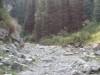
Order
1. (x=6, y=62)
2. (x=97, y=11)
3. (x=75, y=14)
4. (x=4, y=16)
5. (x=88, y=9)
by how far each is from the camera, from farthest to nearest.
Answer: (x=88, y=9)
(x=75, y=14)
(x=97, y=11)
(x=4, y=16)
(x=6, y=62)

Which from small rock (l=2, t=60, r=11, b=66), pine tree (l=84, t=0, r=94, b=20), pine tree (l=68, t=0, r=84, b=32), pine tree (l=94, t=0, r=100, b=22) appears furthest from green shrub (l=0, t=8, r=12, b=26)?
pine tree (l=84, t=0, r=94, b=20)

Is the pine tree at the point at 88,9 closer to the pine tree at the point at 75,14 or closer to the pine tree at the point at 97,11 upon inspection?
the pine tree at the point at 75,14

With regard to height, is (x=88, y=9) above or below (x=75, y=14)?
above

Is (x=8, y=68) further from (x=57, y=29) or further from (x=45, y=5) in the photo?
(x=45, y=5)

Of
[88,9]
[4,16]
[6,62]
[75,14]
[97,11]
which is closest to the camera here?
[6,62]

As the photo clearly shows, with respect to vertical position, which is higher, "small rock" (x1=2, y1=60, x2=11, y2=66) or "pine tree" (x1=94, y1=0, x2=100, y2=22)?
"small rock" (x1=2, y1=60, x2=11, y2=66)

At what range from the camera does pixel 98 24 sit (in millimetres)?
33875

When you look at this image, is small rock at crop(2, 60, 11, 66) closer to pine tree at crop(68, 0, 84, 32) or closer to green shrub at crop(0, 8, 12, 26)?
green shrub at crop(0, 8, 12, 26)

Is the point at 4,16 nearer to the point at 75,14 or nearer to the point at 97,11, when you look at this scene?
the point at 97,11

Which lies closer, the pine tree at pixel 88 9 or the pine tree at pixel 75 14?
the pine tree at pixel 75 14

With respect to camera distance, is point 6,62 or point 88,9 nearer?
point 6,62

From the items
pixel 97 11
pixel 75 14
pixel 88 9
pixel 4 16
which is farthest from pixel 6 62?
pixel 88 9

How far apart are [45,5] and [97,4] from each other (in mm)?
11383

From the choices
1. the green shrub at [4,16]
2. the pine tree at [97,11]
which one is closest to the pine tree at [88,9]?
the pine tree at [97,11]
